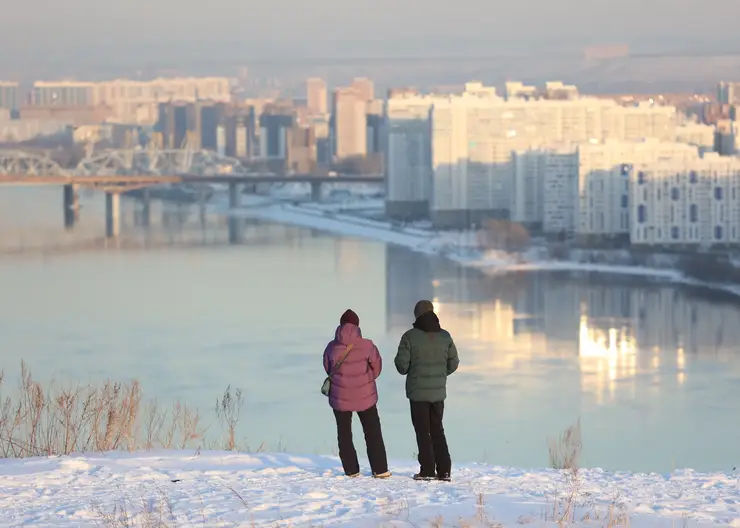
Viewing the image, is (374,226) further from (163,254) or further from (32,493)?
(32,493)

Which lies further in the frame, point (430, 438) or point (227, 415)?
point (227, 415)

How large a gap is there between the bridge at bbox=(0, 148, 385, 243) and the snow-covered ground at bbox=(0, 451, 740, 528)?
62.4ft

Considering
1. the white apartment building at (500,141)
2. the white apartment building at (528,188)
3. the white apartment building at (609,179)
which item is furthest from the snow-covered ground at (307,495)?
the white apartment building at (500,141)

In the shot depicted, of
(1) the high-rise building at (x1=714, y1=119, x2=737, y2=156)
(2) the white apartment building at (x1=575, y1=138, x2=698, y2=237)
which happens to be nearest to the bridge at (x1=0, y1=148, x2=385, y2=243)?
(2) the white apartment building at (x1=575, y1=138, x2=698, y2=237)

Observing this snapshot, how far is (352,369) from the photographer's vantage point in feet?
10.1

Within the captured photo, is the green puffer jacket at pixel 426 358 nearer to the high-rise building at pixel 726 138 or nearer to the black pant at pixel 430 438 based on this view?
the black pant at pixel 430 438

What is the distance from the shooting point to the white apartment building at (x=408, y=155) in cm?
2952

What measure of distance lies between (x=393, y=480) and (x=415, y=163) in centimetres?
2746

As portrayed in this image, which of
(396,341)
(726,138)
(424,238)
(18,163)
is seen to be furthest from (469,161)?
(396,341)

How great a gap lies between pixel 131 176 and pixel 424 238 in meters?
7.22

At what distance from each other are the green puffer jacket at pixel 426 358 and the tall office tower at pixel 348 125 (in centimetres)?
4191

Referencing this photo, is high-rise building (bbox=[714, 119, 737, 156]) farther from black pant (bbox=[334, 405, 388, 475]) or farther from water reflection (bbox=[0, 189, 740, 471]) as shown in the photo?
black pant (bbox=[334, 405, 388, 475])

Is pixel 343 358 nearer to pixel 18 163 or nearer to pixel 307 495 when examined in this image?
pixel 307 495

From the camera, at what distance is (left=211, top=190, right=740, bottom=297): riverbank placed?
1700 centimetres
